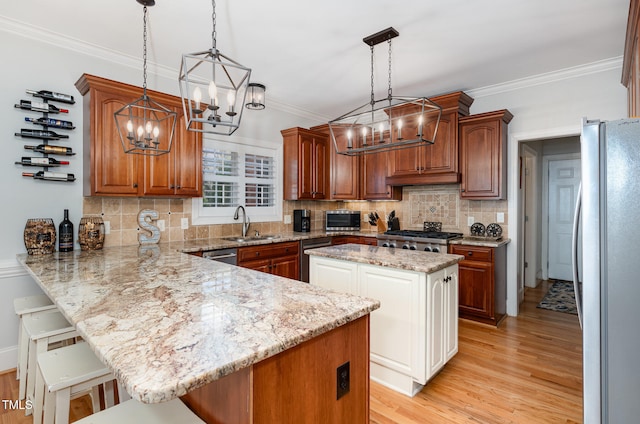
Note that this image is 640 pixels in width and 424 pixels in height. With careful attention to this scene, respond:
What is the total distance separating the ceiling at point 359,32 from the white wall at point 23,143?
163 mm

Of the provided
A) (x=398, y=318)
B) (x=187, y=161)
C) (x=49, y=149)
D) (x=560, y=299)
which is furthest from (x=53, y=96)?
(x=560, y=299)

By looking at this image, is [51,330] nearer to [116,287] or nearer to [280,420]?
[116,287]

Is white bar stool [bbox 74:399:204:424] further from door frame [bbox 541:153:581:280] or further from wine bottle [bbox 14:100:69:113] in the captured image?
door frame [bbox 541:153:581:280]

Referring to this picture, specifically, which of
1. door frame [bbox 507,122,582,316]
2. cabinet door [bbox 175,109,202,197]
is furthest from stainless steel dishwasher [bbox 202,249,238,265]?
door frame [bbox 507,122,582,316]

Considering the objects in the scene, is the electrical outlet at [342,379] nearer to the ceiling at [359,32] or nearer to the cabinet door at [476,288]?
the ceiling at [359,32]

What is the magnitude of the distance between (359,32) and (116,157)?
236cm

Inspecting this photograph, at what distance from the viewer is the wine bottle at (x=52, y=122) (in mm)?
2666

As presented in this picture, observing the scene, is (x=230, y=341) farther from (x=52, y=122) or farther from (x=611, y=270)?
(x=52, y=122)

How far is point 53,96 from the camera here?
9.00 feet

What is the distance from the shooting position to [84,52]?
2955mm

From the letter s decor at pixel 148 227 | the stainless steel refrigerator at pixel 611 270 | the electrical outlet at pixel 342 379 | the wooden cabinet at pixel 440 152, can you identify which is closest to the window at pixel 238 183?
the letter s decor at pixel 148 227

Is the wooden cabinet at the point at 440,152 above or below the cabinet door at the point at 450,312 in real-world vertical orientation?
above

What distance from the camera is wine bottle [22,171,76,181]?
8.79ft

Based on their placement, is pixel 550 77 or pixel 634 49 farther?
pixel 550 77
